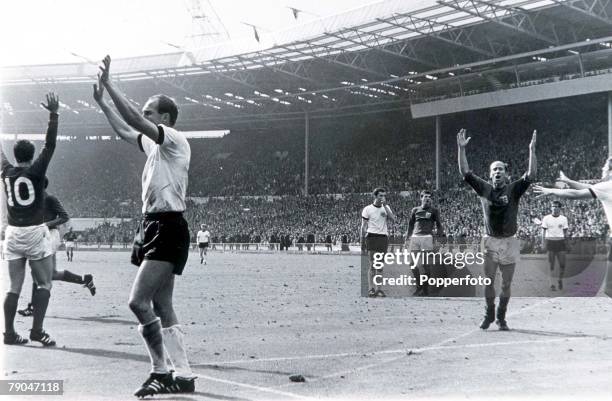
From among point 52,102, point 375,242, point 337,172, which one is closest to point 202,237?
point 375,242

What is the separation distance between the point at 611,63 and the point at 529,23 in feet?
15.9

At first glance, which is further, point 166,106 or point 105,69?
point 166,106

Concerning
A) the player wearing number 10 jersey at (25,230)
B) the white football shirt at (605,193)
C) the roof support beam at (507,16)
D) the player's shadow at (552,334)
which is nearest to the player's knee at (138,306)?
the player wearing number 10 jersey at (25,230)

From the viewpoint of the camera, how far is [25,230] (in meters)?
7.30

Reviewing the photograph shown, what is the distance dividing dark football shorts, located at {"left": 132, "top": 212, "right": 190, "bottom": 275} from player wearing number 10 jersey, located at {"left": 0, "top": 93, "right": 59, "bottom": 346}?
8.13ft

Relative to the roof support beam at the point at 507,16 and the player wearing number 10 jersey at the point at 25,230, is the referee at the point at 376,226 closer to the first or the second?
the player wearing number 10 jersey at the point at 25,230

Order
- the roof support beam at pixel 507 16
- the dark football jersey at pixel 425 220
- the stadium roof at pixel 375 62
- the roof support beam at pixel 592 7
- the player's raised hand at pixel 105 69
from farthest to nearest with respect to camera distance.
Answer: the stadium roof at pixel 375 62, the roof support beam at pixel 507 16, the roof support beam at pixel 592 7, the dark football jersey at pixel 425 220, the player's raised hand at pixel 105 69

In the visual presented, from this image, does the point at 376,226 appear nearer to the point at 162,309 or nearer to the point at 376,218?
the point at 376,218

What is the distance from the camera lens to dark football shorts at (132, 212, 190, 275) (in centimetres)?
507

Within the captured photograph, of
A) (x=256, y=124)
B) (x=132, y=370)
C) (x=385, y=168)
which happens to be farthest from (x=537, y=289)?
(x=256, y=124)

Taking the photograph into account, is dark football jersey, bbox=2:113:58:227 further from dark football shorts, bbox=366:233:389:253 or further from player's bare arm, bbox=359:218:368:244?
player's bare arm, bbox=359:218:368:244

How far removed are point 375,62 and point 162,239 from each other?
40.3 meters

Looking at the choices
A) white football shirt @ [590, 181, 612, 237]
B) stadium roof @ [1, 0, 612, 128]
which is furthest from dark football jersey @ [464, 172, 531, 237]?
stadium roof @ [1, 0, 612, 128]

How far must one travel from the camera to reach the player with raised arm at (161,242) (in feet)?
16.5
